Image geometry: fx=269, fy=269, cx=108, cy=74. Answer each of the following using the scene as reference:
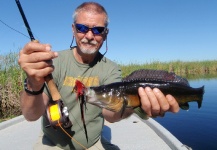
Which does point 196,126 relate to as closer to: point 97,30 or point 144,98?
point 97,30

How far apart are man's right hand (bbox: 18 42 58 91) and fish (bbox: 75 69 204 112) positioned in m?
0.66

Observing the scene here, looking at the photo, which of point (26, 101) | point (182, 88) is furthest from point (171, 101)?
point (26, 101)

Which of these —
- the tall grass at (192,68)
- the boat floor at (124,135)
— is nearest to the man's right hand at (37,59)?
the boat floor at (124,135)

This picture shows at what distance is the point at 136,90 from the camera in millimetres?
2842

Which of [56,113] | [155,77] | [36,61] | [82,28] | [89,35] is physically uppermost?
[82,28]

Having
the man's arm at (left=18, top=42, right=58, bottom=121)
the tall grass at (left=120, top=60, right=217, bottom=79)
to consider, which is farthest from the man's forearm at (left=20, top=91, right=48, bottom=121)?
the tall grass at (left=120, top=60, right=217, bottom=79)

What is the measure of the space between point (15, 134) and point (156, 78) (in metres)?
4.25

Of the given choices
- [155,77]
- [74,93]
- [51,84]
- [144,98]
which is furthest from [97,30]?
[51,84]

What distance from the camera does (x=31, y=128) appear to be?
255 inches

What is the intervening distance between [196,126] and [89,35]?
7.39 m

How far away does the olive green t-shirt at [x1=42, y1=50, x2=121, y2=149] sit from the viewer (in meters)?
3.56

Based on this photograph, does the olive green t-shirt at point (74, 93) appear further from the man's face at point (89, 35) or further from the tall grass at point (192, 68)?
the tall grass at point (192, 68)

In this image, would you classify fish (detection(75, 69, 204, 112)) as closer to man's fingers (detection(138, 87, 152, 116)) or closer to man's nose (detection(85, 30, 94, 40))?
man's fingers (detection(138, 87, 152, 116))

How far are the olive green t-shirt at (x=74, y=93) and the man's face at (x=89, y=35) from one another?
222mm
